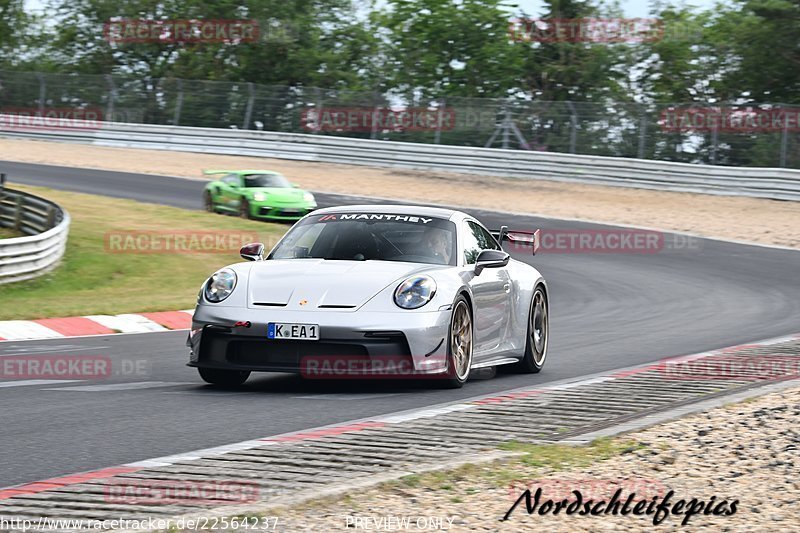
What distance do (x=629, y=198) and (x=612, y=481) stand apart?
2765cm

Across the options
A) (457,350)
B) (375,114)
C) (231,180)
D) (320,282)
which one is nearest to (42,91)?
(375,114)

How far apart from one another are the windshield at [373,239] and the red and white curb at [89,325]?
162 inches

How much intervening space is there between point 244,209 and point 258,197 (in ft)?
1.54

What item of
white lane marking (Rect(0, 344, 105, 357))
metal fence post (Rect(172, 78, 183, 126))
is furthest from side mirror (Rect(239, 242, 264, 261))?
metal fence post (Rect(172, 78, 183, 126))

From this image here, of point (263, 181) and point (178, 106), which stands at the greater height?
point (178, 106)

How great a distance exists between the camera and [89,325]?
13.4m

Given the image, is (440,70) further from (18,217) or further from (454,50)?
(18,217)

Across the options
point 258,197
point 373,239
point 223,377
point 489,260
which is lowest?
point 223,377

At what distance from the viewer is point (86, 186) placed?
31.3 m

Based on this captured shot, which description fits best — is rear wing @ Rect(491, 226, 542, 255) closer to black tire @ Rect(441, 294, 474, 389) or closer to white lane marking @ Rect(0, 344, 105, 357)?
black tire @ Rect(441, 294, 474, 389)

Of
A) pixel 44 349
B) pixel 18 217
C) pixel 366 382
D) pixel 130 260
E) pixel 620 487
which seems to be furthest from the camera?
pixel 18 217

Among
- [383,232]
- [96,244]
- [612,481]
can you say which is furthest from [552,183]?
[612,481]

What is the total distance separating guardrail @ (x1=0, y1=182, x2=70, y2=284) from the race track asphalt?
300 centimetres

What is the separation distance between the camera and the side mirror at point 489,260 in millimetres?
9180
